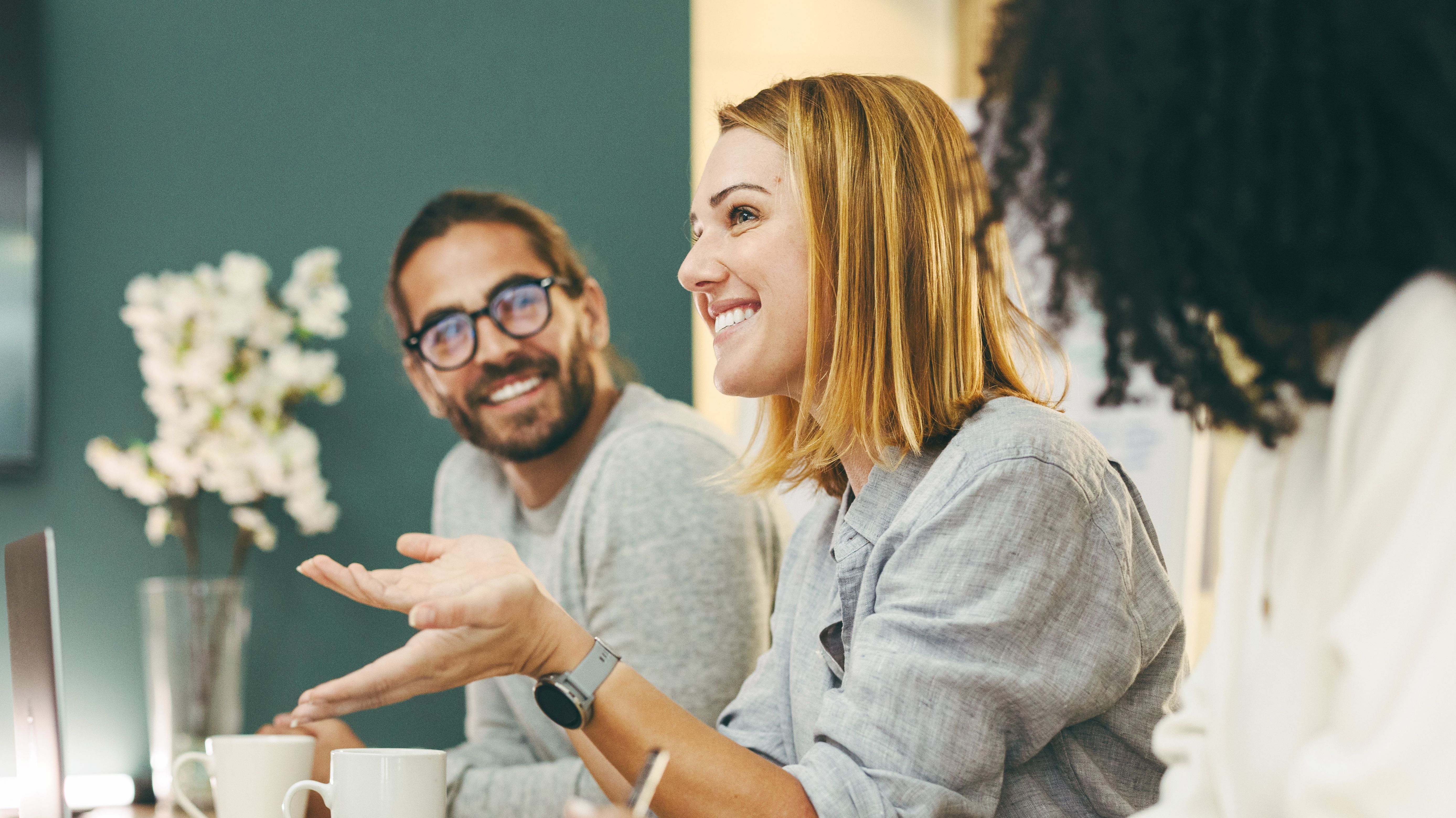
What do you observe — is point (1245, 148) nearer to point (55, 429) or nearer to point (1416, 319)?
point (1416, 319)

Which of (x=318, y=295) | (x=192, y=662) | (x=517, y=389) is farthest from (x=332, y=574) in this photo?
(x=318, y=295)

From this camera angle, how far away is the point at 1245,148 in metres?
0.54

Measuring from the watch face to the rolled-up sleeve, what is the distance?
203 mm

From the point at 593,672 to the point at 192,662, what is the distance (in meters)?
1.17

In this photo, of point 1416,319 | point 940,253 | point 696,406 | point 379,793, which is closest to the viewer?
point 1416,319

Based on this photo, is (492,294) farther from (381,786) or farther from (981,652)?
(981,652)

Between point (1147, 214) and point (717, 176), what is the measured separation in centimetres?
74

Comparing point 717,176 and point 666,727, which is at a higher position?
point 717,176

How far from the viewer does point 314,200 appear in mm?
2279

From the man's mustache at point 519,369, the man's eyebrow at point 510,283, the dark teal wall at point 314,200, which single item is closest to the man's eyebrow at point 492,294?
the man's eyebrow at point 510,283

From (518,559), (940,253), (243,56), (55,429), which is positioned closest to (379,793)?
(518,559)

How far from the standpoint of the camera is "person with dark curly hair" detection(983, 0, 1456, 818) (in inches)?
18.9

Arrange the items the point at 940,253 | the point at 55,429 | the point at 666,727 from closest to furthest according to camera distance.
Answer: the point at 666,727, the point at 940,253, the point at 55,429

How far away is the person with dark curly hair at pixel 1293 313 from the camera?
479 mm
